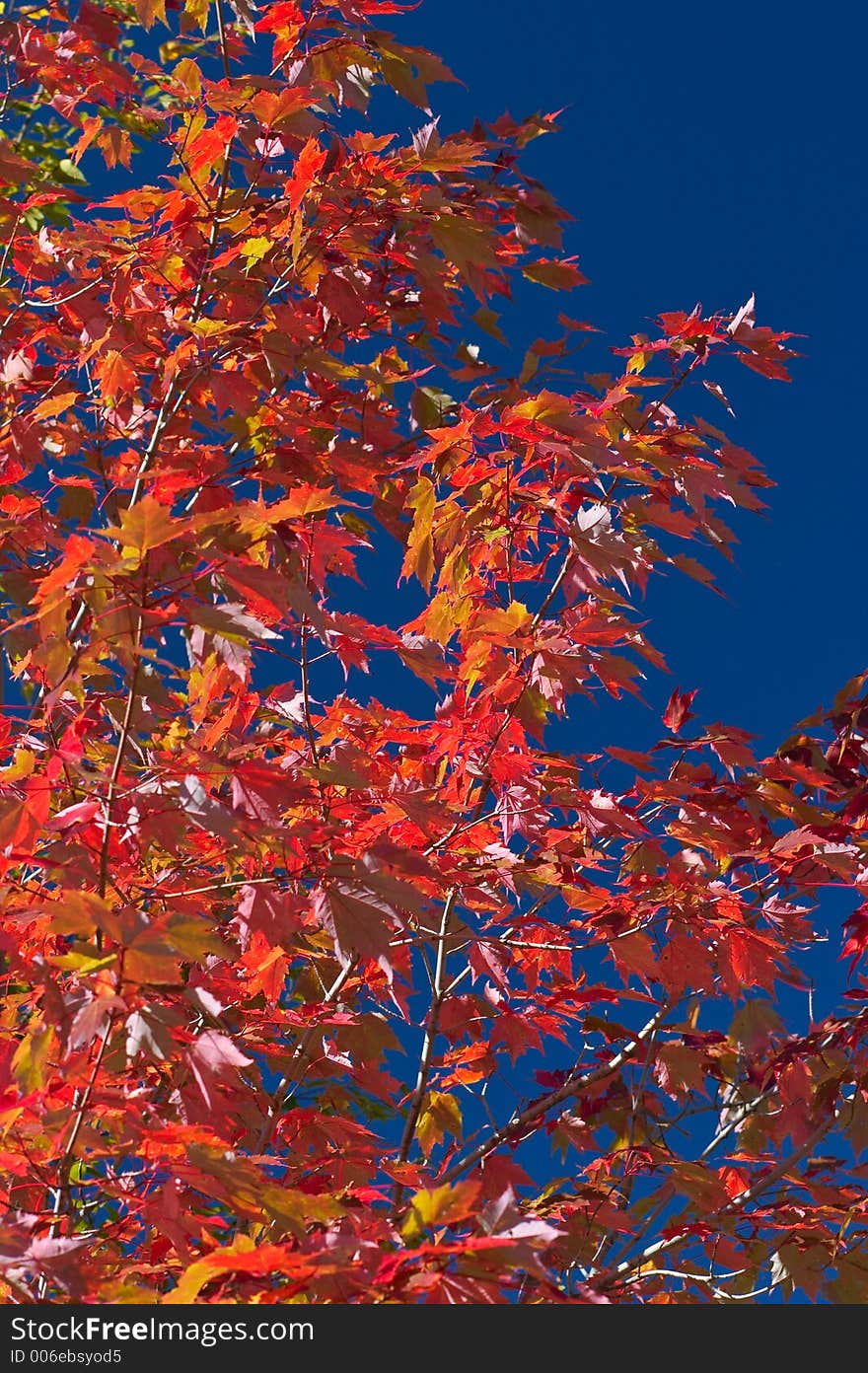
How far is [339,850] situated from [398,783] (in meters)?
A: 0.22

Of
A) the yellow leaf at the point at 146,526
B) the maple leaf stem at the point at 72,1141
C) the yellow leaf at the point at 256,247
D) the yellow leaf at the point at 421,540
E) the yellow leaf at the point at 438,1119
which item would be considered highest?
the yellow leaf at the point at 256,247

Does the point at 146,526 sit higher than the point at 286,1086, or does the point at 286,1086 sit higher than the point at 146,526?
the point at 146,526

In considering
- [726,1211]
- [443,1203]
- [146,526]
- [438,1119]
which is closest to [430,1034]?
[438,1119]

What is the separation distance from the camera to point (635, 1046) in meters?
3.68

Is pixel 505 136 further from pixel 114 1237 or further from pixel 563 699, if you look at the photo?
pixel 114 1237

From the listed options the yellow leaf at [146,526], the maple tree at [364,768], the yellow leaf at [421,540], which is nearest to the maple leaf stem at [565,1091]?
the maple tree at [364,768]

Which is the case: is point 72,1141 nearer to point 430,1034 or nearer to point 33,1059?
point 33,1059

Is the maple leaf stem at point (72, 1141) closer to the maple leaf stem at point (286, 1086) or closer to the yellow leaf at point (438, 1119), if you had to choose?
the maple leaf stem at point (286, 1086)

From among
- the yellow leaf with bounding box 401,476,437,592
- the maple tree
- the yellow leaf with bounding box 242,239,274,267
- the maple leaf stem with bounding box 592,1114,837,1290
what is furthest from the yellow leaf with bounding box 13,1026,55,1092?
the yellow leaf with bounding box 242,239,274,267
